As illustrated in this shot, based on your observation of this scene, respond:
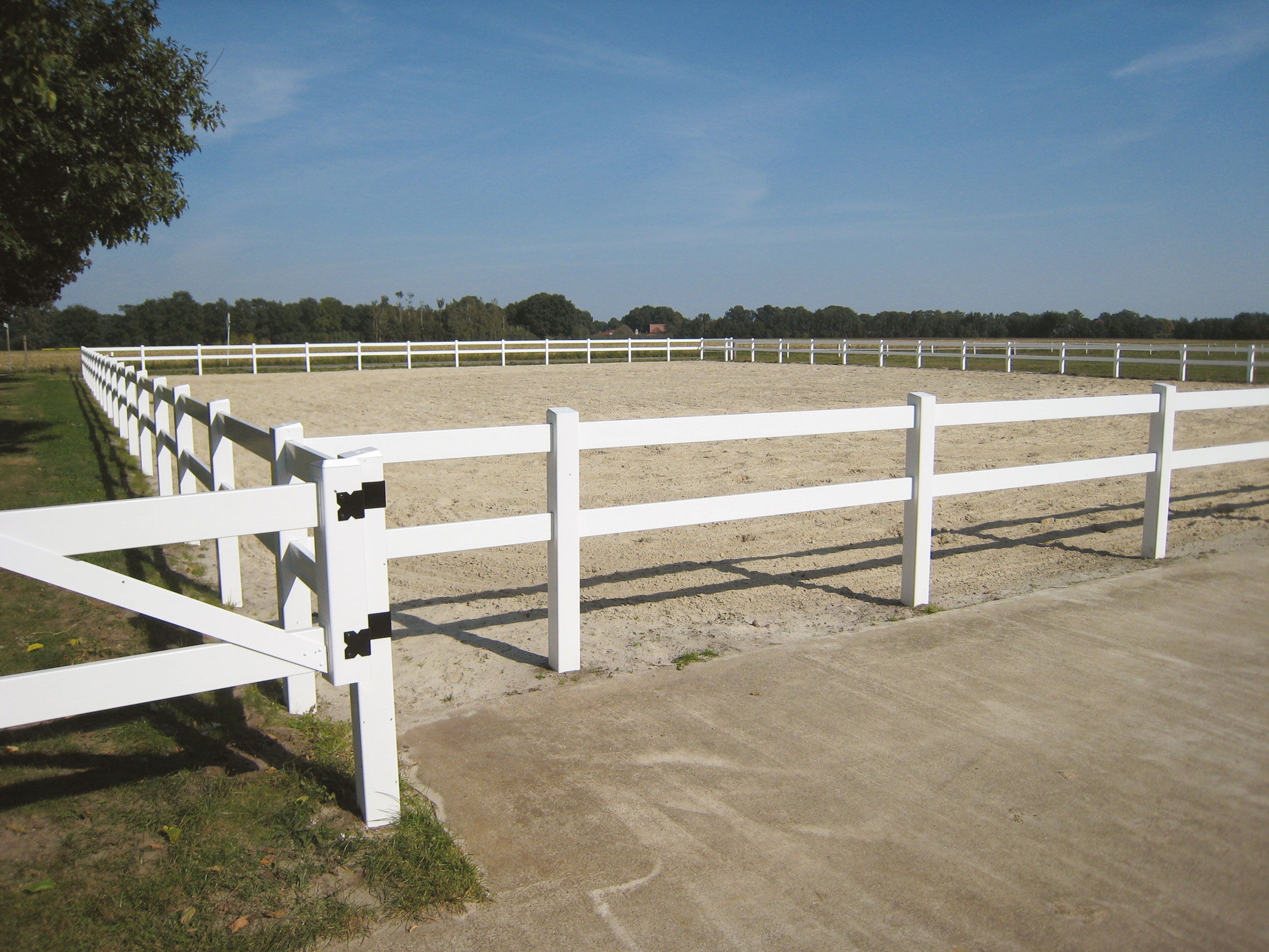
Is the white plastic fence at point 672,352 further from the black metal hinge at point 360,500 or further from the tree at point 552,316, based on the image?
the tree at point 552,316

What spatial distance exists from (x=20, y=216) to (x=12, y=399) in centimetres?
1665

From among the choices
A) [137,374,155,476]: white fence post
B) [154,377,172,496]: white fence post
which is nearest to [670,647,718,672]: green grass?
[154,377,172,496]: white fence post

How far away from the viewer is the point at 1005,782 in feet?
11.8

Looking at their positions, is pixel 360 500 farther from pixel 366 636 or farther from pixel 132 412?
pixel 132 412

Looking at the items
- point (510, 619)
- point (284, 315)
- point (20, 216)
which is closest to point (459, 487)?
point (510, 619)

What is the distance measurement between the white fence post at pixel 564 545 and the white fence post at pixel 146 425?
6714 mm

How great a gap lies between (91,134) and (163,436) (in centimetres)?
566

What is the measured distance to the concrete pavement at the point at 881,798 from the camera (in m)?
2.72

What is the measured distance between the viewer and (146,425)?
10891 millimetres

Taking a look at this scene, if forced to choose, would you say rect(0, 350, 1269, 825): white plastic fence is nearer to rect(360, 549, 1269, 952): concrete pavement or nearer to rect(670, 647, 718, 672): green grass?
rect(670, 647, 718, 672): green grass

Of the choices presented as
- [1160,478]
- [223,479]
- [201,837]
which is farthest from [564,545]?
[1160,478]

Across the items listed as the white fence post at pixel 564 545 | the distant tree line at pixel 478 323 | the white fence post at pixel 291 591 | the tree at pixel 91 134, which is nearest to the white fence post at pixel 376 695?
the white fence post at pixel 291 591

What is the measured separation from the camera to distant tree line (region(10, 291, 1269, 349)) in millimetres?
88188

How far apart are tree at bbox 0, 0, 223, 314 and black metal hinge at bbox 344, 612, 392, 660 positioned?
30.7 feet
